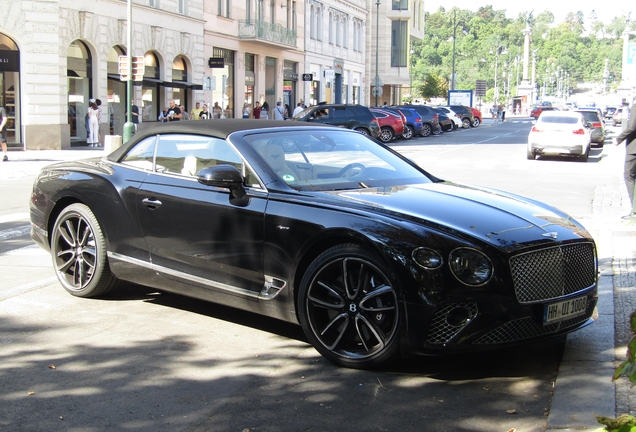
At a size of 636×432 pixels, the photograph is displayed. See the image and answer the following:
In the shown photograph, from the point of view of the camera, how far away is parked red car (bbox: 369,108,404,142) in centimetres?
3950

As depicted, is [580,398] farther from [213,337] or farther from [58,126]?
[58,126]

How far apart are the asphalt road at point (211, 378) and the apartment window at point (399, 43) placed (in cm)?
7236

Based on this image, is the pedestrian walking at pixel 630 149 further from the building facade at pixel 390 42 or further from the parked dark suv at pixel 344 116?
the building facade at pixel 390 42

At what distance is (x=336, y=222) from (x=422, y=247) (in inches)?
23.0

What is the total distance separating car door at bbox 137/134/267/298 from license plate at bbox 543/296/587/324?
5.80 feet

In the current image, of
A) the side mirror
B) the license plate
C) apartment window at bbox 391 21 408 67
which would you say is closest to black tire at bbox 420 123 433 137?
apartment window at bbox 391 21 408 67

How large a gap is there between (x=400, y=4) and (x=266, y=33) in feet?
111

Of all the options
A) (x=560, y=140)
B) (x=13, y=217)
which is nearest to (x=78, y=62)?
(x=560, y=140)

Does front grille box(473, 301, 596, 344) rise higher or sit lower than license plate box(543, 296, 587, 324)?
lower

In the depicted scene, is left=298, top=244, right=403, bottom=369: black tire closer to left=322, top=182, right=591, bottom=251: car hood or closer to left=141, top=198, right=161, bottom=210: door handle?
left=322, top=182, right=591, bottom=251: car hood

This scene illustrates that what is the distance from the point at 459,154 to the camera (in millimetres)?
28547

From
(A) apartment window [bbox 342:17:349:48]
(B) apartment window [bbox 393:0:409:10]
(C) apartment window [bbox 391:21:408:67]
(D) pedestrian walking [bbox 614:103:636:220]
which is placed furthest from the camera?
(C) apartment window [bbox 391:21:408:67]

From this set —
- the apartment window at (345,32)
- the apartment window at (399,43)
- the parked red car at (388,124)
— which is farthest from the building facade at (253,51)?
the apartment window at (399,43)

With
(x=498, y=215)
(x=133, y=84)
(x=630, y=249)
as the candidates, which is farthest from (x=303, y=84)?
(x=498, y=215)
